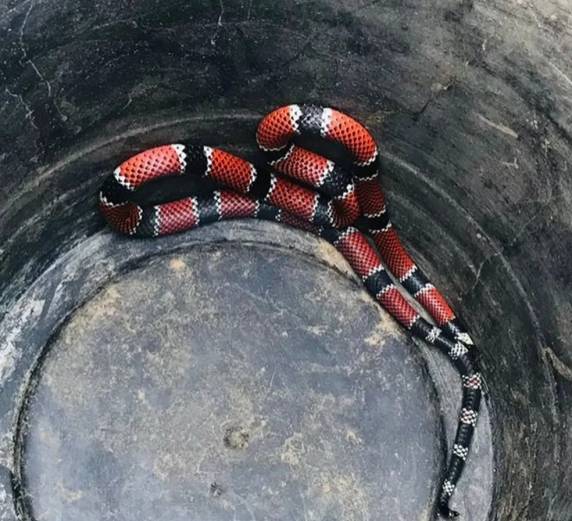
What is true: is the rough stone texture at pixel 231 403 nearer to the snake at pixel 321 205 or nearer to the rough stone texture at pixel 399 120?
the snake at pixel 321 205

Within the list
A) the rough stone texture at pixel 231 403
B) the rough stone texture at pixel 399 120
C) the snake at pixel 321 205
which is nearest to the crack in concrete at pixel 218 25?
the rough stone texture at pixel 399 120

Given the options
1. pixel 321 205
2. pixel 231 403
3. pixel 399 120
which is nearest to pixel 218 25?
pixel 399 120

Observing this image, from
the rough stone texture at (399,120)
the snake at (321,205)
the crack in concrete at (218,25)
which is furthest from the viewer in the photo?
the snake at (321,205)

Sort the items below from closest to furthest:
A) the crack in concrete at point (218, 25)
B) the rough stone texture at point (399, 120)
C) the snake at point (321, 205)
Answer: the rough stone texture at point (399, 120), the crack in concrete at point (218, 25), the snake at point (321, 205)

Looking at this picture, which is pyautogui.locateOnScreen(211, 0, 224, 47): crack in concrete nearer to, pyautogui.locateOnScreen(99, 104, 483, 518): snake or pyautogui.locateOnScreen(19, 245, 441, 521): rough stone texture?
pyautogui.locateOnScreen(99, 104, 483, 518): snake

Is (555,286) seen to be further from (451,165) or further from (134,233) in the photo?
(134,233)

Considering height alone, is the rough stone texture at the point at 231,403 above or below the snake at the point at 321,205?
below

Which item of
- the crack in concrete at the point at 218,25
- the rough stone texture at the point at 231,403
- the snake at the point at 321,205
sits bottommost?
the rough stone texture at the point at 231,403
